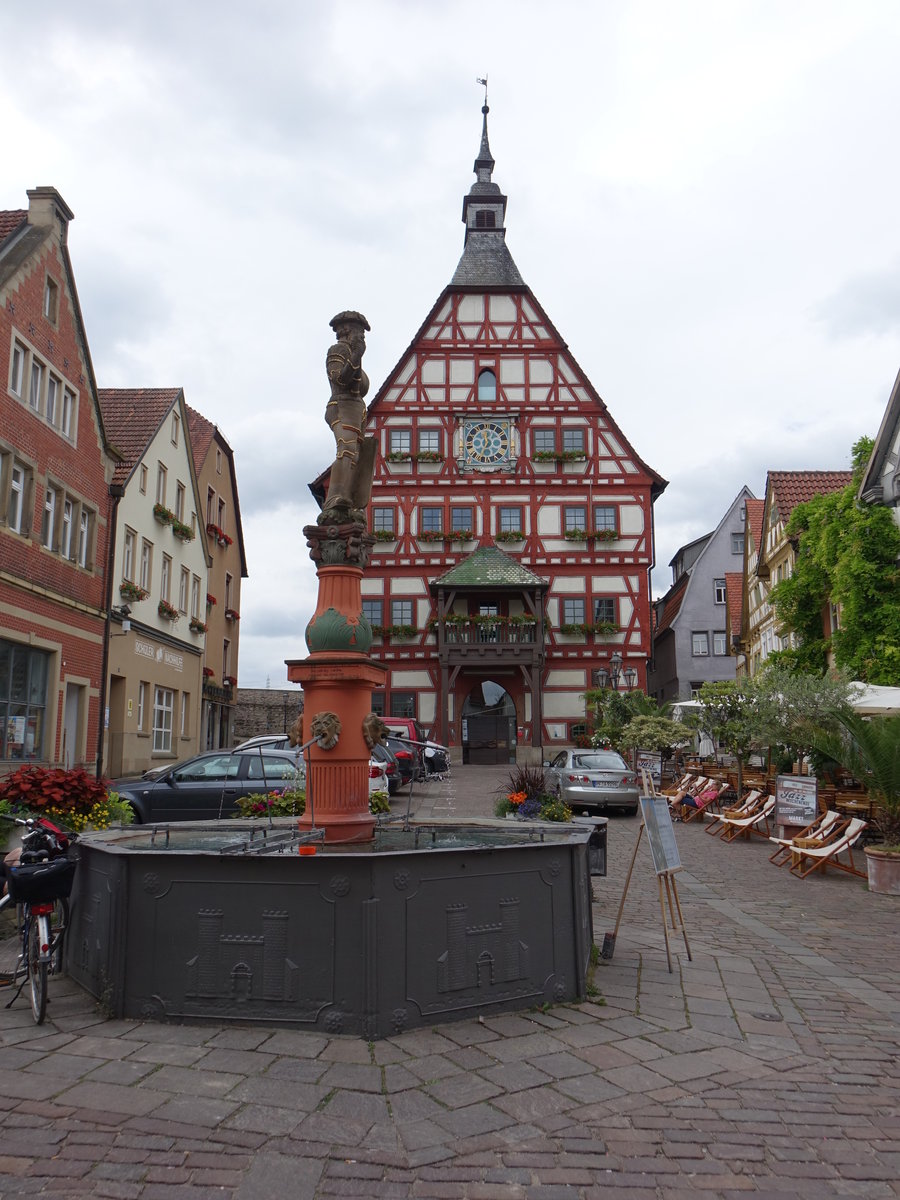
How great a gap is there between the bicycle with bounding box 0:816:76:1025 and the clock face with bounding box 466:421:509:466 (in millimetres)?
35434

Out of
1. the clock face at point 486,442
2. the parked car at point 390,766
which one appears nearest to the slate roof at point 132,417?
the parked car at point 390,766

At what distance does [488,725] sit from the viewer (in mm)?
41000

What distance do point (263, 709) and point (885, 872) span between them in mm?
35528

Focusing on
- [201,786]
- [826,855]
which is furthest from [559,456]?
[826,855]

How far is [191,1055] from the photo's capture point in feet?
17.7

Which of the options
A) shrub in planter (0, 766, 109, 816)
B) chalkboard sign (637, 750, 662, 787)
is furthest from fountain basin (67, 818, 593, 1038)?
chalkboard sign (637, 750, 662, 787)

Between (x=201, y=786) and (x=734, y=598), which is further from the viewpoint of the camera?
(x=734, y=598)

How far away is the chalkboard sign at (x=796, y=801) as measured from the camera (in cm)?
1565

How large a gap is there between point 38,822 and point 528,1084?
3.80 m

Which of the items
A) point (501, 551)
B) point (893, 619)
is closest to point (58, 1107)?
point (893, 619)

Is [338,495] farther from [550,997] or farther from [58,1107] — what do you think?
[58,1107]

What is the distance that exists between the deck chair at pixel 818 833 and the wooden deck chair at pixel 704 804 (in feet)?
19.2

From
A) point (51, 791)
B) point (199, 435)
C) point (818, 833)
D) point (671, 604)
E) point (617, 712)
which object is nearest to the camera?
point (51, 791)

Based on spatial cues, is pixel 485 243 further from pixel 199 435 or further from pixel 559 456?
pixel 199 435
